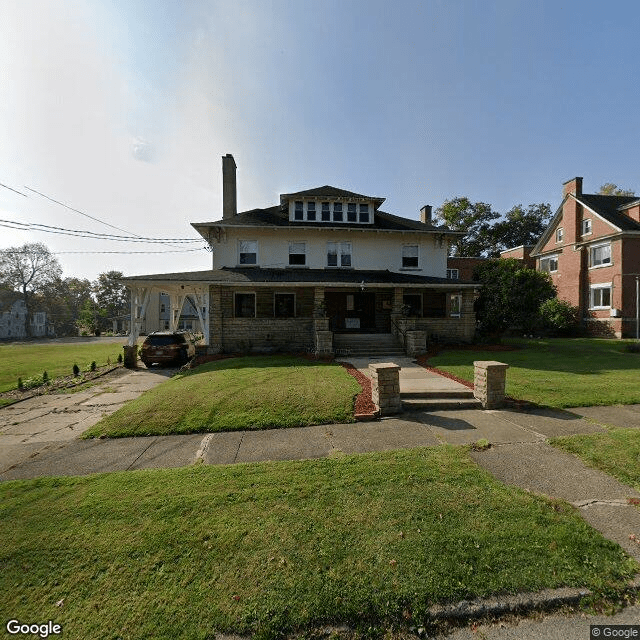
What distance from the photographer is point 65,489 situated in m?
3.88

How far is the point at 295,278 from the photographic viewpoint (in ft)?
52.5

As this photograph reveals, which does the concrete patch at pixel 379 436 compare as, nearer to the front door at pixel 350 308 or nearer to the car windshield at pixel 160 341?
the car windshield at pixel 160 341

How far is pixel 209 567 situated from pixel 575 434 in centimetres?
619

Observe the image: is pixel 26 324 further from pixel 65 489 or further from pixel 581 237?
pixel 581 237

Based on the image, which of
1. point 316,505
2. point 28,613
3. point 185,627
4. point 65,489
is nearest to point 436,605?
point 316,505

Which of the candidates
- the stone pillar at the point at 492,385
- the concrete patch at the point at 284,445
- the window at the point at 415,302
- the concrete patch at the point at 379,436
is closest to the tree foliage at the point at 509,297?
the window at the point at 415,302

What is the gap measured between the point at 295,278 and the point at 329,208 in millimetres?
5823

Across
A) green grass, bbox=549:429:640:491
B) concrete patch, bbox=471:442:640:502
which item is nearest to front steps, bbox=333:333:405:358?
green grass, bbox=549:429:640:491

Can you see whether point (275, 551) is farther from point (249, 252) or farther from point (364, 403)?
point (249, 252)

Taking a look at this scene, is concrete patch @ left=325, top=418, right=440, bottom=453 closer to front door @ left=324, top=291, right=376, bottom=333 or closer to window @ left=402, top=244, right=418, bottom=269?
front door @ left=324, top=291, right=376, bottom=333

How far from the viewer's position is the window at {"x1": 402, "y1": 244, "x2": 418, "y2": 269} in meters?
19.3

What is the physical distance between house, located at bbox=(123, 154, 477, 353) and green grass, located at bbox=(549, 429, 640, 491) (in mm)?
9184

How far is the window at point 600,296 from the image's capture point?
23.7m

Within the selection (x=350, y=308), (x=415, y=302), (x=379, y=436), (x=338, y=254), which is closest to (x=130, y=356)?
(x=350, y=308)
